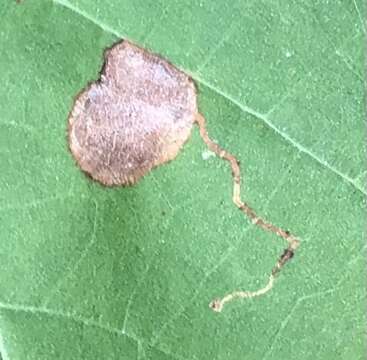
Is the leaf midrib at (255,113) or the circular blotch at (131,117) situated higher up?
the leaf midrib at (255,113)

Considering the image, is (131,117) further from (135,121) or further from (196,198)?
(196,198)

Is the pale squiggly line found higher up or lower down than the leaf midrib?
lower down

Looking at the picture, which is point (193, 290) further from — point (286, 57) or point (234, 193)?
point (286, 57)

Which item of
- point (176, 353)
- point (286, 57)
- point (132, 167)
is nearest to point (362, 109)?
point (286, 57)

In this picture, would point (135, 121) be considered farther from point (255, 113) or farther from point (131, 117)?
point (255, 113)

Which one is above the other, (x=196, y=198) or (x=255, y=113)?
(x=255, y=113)

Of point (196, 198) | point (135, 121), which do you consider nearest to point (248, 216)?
point (196, 198)

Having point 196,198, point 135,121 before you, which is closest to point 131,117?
point 135,121
